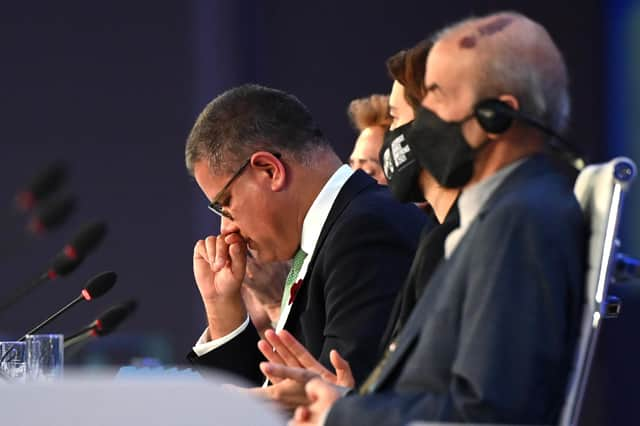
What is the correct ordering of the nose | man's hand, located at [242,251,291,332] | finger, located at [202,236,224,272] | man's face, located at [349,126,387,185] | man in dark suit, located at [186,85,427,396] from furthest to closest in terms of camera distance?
man's face, located at [349,126,387,185]
man's hand, located at [242,251,291,332]
finger, located at [202,236,224,272]
the nose
man in dark suit, located at [186,85,427,396]

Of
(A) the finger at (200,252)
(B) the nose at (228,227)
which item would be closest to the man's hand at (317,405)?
(B) the nose at (228,227)

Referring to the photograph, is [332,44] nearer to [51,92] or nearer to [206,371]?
[51,92]

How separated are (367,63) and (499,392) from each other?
489 centimetres

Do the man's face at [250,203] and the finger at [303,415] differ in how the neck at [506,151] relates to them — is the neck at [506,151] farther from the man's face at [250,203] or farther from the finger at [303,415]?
the man's face at [250,203]

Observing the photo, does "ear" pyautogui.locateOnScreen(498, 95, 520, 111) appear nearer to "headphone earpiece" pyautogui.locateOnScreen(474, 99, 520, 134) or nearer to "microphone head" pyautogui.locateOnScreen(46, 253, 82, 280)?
"headphone earpiece" pyautogui.locateOnScreen(474, 99, 520, 134)

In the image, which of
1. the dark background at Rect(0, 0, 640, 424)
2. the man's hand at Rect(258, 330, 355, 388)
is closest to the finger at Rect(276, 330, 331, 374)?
the man's hand at Rect(258, 330, 355, 388)

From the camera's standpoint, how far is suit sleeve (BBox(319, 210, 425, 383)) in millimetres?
2750

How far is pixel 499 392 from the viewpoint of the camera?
1696 millimetres

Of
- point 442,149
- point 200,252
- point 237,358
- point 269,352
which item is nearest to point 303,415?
point 442,149

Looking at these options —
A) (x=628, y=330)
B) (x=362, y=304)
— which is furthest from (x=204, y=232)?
(x=362, y=304)

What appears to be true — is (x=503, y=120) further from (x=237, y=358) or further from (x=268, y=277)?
(x=268, y=277)

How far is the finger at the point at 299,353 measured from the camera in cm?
238

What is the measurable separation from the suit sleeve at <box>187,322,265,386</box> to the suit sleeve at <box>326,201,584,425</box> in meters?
1.51

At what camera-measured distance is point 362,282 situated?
284 centimetres
